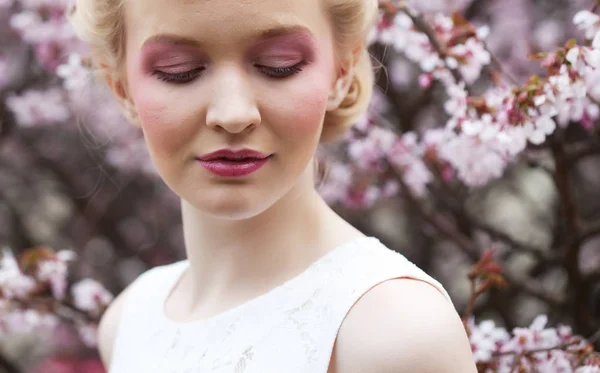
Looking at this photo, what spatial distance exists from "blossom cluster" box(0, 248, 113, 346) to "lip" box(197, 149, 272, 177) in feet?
4.17

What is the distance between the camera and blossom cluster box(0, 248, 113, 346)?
227 cm

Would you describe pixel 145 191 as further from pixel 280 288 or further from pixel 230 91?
pixel 230 91

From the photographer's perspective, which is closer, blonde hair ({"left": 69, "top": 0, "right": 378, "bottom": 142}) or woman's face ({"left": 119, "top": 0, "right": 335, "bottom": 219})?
woman's face ({"left": 119, "top": 0, "right": 335, "bottom": 219})

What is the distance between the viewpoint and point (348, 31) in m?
1.26

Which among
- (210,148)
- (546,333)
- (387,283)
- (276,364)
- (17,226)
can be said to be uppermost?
(210,148)

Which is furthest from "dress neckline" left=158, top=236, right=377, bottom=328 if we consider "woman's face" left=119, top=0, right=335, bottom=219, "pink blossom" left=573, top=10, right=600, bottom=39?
"pink blossom" left=573, top=10, right=600, bottom=39

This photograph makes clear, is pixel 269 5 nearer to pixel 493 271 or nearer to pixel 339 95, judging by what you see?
pixel 339 95

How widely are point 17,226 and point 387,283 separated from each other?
268cm

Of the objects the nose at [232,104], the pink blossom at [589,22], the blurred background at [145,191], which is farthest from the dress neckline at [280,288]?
the blurred background at [145,191]

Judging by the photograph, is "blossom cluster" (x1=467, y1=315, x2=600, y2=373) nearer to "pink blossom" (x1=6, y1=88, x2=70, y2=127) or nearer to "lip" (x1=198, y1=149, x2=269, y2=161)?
"lip" (x1=198, y1=149, x2=269, y2=161)

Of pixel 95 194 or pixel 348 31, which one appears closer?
pixel 348 31

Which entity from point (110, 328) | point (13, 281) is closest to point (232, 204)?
point (110, 328)

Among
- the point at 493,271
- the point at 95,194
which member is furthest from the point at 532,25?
the point at 95,194

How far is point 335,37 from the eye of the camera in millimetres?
1247
